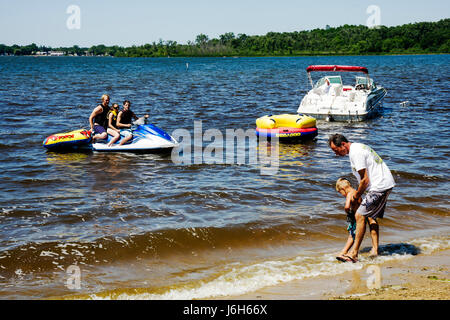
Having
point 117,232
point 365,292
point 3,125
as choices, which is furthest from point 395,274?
point 3,125

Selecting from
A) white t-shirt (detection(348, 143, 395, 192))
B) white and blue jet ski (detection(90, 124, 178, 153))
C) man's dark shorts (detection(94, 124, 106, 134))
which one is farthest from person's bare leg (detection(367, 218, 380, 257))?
man's dark shorts (detection(94, 124, 106, 134))

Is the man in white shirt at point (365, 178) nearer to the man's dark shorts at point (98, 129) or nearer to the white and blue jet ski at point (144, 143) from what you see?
the white and blue jet ski at point (144, 143)

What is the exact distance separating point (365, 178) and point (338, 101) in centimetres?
1531

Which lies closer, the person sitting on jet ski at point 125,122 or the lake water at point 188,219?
the lake water at point 188,219

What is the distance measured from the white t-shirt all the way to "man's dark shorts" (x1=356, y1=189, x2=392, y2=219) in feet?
0.26

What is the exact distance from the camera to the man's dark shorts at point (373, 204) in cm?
664

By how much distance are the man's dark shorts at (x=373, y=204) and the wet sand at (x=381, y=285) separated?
781 mm

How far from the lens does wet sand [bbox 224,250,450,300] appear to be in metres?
5.47

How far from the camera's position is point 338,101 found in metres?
21.2

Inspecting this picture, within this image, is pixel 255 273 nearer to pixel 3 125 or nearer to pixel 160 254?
pixel 160 254

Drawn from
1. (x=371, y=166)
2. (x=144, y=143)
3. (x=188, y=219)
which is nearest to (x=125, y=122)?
(x=144, y=143)

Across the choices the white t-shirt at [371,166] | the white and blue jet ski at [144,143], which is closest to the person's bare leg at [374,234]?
the white t-shirt at [371,166]

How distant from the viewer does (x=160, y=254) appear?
7.79 m

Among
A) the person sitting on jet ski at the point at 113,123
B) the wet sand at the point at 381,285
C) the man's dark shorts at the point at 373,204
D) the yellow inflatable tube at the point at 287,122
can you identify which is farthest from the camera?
the yellow inflatable tube at the point at 287,122
